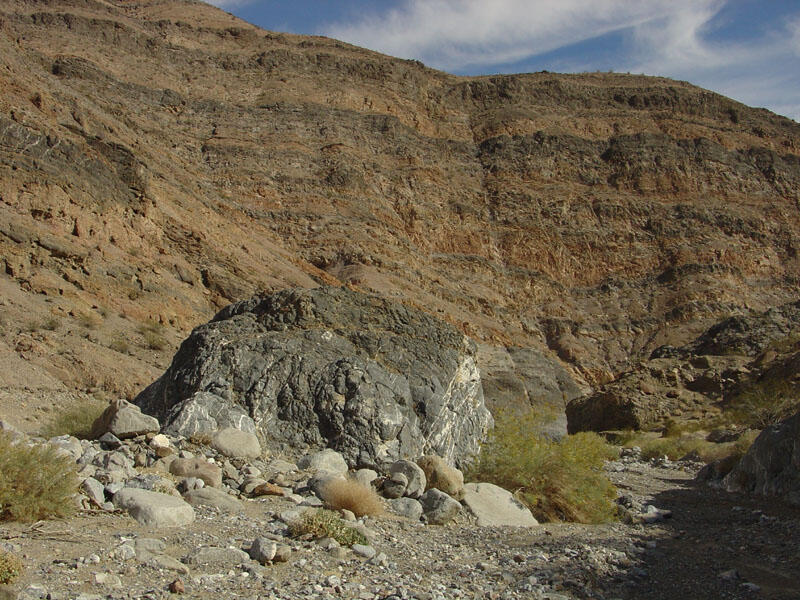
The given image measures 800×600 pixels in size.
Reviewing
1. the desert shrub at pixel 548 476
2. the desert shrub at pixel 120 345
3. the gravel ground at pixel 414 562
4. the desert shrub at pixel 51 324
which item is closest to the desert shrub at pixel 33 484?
the gravel ground at pixel 414 562

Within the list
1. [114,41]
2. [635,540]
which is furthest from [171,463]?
[114,41]

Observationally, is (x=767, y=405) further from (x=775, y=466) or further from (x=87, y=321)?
(x=87, y=321)

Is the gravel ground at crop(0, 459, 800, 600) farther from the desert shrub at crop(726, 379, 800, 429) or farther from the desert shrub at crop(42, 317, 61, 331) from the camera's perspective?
the desert shrub at crop(42, 317, 61, 331)

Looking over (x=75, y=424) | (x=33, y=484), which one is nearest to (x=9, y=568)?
(x=33, y=484)

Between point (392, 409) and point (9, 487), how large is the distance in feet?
18.5

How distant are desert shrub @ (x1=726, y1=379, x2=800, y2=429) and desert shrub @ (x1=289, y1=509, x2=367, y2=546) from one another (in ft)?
56.4

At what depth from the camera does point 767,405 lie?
22203 mm

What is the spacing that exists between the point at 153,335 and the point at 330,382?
1338cm

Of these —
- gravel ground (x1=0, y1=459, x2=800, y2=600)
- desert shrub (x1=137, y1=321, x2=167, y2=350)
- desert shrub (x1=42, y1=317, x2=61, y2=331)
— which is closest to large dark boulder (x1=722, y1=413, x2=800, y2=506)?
gravel ground (x1=0, y1=459, x2=800, y2=600)

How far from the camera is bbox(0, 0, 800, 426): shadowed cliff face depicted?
92.0 feet

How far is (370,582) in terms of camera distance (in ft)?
18.8

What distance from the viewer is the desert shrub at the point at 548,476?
394 inches

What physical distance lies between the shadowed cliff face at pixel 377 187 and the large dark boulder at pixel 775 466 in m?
16.9

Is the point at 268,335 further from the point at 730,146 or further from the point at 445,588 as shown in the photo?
the point at 730,146
